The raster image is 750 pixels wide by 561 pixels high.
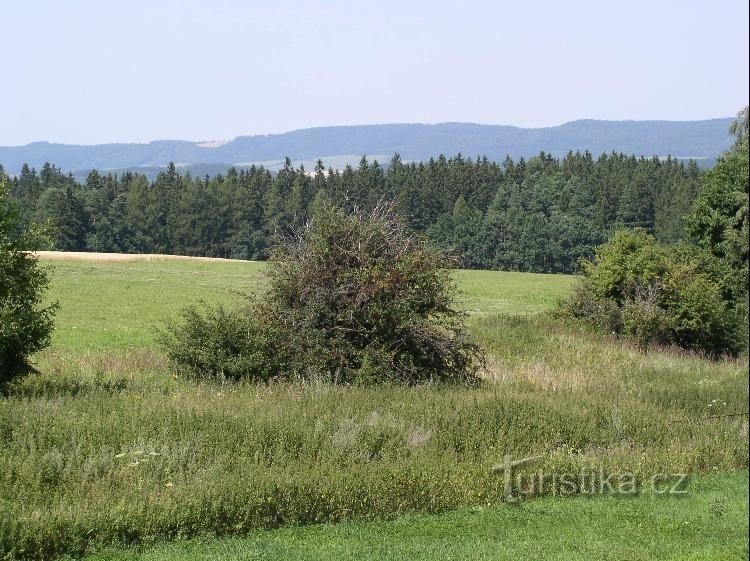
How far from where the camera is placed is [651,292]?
1284 inches

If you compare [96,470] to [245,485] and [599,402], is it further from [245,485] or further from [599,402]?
[599,402]

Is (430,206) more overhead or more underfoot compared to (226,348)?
more underfoot

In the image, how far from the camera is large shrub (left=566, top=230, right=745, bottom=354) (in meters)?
29.8

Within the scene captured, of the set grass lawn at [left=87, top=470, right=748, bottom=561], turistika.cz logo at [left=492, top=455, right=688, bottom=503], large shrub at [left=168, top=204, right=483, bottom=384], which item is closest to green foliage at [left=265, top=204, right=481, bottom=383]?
large shrub at [left=168, top=204, right=483, bottom=384]

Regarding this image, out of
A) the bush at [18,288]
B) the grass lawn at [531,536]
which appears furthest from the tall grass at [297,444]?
the bush at [18,288]

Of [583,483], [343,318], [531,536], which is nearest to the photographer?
[531,536]

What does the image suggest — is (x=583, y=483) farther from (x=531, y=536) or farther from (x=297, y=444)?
(x=297, y=444)

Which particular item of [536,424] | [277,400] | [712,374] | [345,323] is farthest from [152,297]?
[712,374]

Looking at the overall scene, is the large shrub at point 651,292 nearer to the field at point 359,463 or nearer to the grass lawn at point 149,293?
the grass lawn at point 149,293

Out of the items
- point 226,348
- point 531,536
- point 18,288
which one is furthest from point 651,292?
point 531,536

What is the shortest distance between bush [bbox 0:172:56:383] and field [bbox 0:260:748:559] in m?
0.81

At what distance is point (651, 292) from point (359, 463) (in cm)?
2131

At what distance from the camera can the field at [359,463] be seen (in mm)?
10844

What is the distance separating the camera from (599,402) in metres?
19.1
